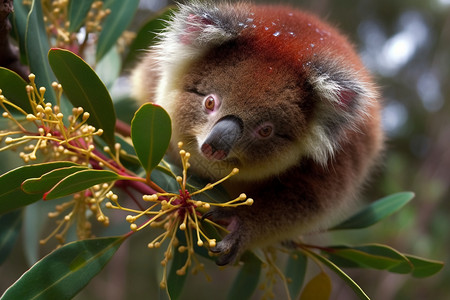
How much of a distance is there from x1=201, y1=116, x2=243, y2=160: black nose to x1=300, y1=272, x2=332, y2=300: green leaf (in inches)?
23.5

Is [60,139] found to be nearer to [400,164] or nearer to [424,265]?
[424,265]

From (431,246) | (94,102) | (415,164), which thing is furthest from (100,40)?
(415,164)

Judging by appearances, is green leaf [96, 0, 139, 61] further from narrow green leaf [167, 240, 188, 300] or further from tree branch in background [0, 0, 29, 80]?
narrow green leaf [167, 240, 188, 300]

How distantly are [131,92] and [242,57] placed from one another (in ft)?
2.86

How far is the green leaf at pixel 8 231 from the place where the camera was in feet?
5.52

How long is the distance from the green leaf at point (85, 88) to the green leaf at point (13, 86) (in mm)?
113

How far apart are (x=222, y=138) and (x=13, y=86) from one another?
0.59 metres

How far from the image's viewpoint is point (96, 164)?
4.52 ft

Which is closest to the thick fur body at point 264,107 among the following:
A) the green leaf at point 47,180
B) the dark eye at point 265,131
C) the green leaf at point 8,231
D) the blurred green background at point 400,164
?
the dark eye at point 265,131

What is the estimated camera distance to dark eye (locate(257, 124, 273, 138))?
1.42 meters

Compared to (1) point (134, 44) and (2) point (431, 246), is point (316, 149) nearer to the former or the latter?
(1) point (134, 44)

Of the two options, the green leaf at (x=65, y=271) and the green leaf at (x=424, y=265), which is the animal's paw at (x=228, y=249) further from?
the green leaf at (x=424, y=265)

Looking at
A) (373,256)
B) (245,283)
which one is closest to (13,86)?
(245,283)

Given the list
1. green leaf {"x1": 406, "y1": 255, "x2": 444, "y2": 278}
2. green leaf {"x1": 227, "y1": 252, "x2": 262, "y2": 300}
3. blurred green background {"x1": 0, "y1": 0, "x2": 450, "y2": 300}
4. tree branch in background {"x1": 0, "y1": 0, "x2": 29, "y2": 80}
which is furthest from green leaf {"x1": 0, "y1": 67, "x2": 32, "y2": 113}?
blurred green background {"x1": 0, "y1": 0, "x2": 450, "y2": 300}
